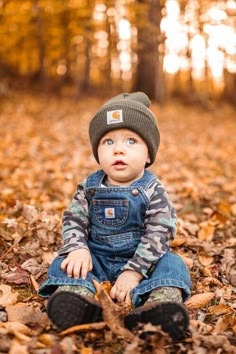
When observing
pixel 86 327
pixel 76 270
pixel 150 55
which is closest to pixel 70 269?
pixel 76 270

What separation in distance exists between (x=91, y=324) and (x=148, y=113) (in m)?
1.14

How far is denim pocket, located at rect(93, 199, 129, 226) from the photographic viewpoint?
8.65ft

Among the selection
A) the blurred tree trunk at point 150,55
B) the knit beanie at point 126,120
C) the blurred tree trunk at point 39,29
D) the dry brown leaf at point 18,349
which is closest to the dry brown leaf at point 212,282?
the knit beanie at point 126,120

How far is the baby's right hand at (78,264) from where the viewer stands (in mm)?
2494

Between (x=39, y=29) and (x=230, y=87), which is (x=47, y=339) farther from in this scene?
(x=230, y=87)

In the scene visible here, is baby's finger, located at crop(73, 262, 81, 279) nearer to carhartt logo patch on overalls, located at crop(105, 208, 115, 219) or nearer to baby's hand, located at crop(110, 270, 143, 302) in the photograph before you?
baby's hand, located at crop(110, 270, 143, 302)

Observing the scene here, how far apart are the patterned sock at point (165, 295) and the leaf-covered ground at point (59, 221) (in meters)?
0.14

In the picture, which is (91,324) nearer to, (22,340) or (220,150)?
(22,340)

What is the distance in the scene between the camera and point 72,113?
1419cm

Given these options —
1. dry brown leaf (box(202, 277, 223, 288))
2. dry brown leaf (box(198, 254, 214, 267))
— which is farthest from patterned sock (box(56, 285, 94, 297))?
→ dry brown leaf (box(198, 254, 214, 267))

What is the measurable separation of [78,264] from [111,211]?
1.09 feet

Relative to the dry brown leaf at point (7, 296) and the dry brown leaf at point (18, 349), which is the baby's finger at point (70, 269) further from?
the dry brown leaf at point (18, 349)

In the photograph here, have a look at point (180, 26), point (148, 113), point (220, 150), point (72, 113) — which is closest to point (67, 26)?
point (180, 26)

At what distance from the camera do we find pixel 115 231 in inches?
105
